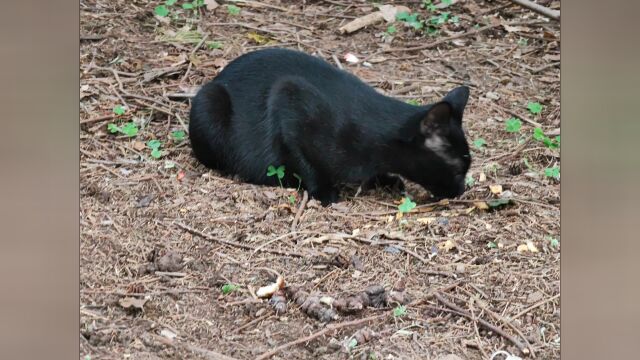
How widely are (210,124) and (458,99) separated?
1.33 metres

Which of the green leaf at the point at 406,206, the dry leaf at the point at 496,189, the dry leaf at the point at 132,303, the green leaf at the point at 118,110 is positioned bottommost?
the dry leaf at the point at 132,303

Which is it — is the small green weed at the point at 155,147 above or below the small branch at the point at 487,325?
above

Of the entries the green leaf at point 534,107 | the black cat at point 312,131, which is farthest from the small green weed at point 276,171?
the green leaf at point 534,107

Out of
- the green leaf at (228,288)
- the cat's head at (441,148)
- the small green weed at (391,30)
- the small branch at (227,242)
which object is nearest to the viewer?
the green leaf at (228,288)

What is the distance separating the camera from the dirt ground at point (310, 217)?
15.1 feet

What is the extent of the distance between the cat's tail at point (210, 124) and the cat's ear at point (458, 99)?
1.21 metres

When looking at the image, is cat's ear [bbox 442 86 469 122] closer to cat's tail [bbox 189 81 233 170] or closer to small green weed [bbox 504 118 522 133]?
small green weed [bbox 504 118 522 133]

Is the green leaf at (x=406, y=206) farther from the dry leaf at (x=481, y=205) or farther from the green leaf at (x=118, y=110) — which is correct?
the green leaf at (x=118, y=110)

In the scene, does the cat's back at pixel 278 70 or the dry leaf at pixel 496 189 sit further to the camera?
the cat's back at pixel 278 70
